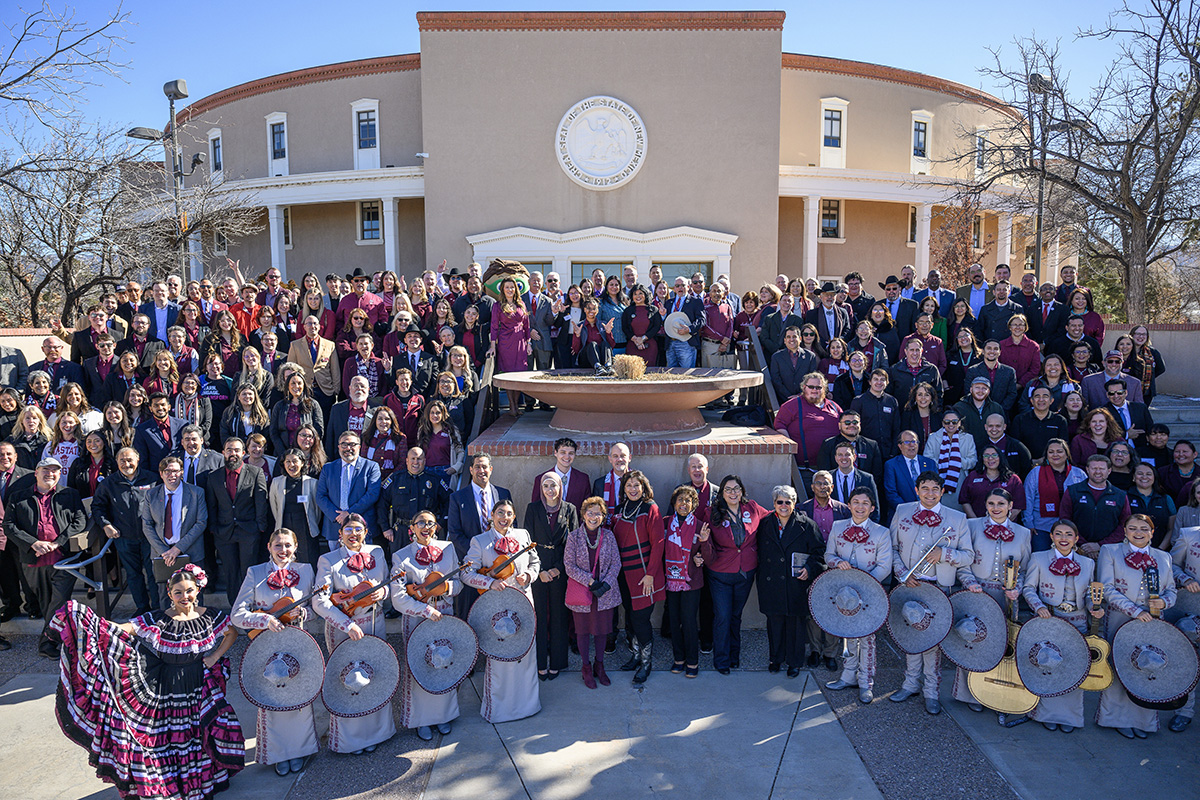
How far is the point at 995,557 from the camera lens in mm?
5656

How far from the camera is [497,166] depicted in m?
22.0

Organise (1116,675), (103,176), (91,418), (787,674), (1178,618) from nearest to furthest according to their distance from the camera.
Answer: (1116,675), (1178,618), (787,674), (91,418), (103,176)

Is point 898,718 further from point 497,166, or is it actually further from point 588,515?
point 497,166

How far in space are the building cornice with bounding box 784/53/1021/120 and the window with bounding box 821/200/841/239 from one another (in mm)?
4468

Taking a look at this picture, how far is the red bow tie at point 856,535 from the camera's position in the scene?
5750 millimetres

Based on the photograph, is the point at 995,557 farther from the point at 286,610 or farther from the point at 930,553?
the point at 286,610

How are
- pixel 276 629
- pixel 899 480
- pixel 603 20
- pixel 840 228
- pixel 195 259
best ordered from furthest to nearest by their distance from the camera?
pixel 840 228 < pixel 195 259 < pixel 603 20 < pixel 899 480 < pixel 276 629

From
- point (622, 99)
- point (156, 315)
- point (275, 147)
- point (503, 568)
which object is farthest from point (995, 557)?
point (275, 147)

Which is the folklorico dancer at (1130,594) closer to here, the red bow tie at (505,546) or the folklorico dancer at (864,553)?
the folklorico dancer at (864,553)

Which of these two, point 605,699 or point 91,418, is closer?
point 605,699

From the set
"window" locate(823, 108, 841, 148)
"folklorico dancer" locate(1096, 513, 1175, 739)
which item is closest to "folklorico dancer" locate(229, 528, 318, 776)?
"folklorico dancer" locate(1096, 513, 1175, 739)

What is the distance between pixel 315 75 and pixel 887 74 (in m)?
20.2

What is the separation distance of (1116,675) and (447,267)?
20098 millimetres

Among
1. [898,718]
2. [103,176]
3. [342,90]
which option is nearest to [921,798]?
[898,718]
